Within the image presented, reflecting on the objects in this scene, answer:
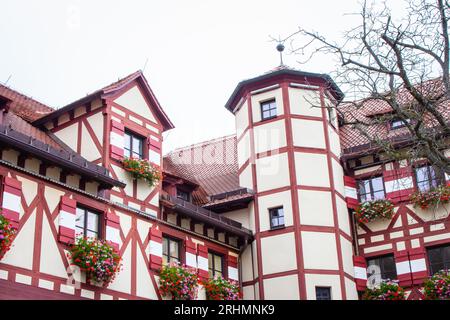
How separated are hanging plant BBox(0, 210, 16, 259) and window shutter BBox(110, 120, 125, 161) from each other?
16.0ft

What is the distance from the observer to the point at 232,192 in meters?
23.3

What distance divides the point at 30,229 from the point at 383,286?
10858 mm

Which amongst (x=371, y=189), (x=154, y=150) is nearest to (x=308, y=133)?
(x=371, y=189)

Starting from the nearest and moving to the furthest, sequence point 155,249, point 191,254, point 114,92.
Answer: point 155,249 → point 114,92 → point 191,254

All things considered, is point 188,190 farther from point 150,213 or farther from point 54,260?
point 54,260

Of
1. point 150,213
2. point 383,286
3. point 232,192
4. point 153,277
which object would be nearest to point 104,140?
point 150,213

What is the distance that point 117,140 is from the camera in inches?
761

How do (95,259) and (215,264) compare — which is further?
(215,264)

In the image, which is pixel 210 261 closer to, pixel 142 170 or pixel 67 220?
pixel 142 170

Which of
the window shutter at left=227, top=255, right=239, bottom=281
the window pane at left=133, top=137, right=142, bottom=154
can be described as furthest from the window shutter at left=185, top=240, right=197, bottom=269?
the window pane at left=133, top=137, right=142, bottom=154

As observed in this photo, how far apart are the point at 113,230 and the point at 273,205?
6318 millimetres

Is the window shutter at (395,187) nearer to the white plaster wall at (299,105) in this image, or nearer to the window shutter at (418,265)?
the window shutter at (418,265)

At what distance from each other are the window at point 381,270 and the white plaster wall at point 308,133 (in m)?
3.90

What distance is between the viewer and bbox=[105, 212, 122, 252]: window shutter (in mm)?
17625
